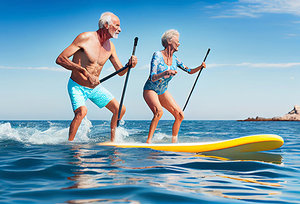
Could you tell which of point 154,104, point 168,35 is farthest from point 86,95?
point 168,35

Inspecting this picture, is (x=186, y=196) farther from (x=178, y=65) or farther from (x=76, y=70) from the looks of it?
(x=178, y=65)

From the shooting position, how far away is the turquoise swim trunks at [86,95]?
579 centimetres

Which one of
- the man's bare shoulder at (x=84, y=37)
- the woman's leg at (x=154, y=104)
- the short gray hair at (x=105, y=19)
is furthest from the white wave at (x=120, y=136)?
the short gray hair at (x=105, y=19)

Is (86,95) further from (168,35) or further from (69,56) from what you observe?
(168,35)

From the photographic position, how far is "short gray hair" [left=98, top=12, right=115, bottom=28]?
18.7ft

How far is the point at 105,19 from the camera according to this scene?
571 centimetres

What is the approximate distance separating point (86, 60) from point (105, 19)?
0.80 metres

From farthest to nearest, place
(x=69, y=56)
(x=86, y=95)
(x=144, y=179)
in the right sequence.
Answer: (x=86, y=95) → (x=69, y=56) → (x=144, y=179)

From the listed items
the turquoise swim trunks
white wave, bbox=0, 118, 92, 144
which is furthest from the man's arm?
white wave, bbox=0, 118, 92, 144

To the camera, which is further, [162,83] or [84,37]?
[162,83]

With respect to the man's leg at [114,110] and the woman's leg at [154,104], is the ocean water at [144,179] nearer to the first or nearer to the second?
the woman's leg at [154,104]

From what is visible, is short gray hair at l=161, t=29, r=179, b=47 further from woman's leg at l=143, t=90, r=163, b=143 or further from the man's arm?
the man's arm

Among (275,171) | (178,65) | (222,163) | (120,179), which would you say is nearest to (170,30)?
(178,65)

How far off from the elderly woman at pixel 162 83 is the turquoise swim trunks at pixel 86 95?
779mm
